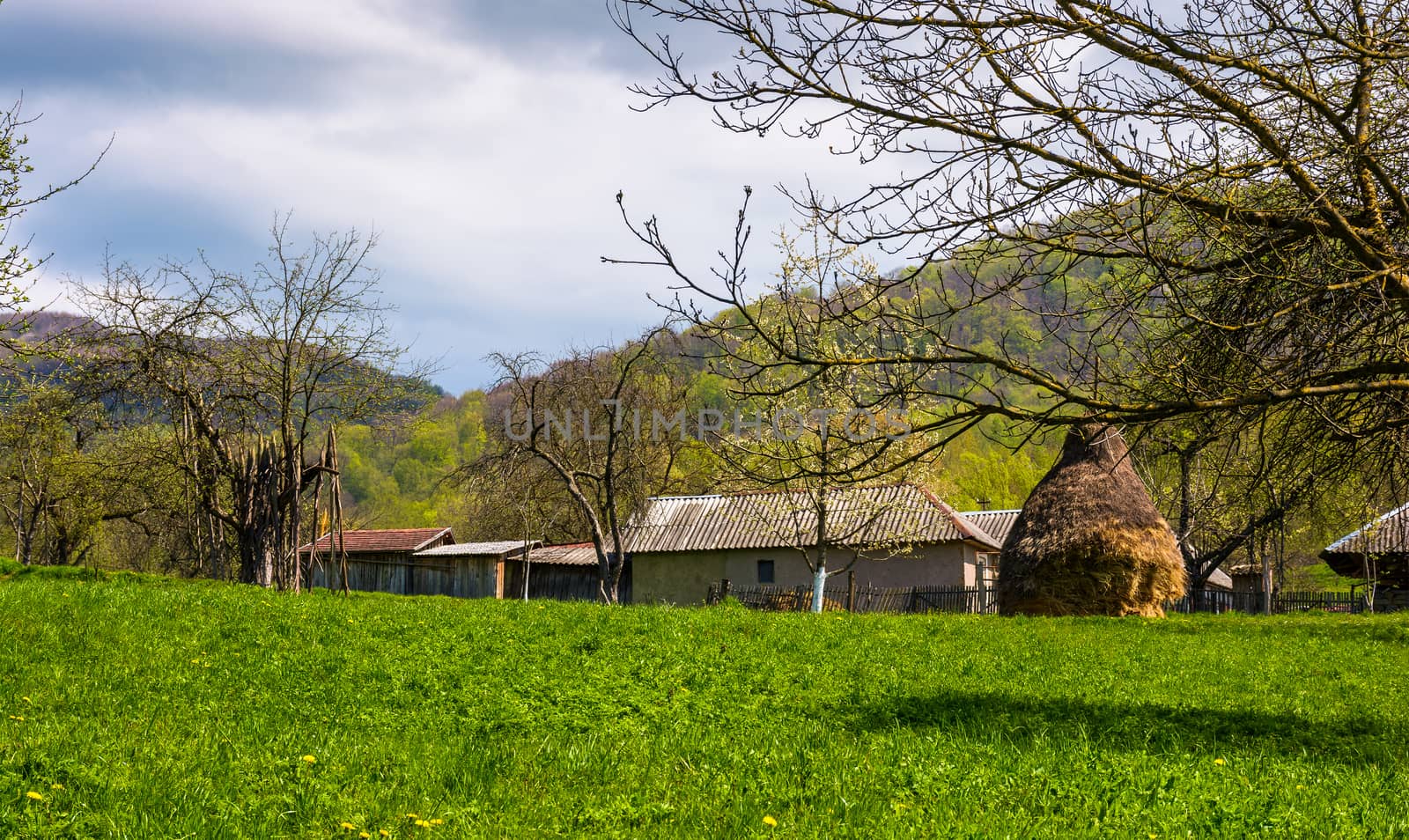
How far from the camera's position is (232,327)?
65.9 ft

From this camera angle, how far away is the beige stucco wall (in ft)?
120

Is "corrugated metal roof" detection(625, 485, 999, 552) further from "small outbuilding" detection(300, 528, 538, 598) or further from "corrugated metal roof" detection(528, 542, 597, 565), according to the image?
"small outbuilding" detection(300, 528, 538, 598)

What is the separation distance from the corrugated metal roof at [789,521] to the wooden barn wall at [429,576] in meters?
7.06

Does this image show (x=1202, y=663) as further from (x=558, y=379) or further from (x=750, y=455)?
(x=558, y=379)

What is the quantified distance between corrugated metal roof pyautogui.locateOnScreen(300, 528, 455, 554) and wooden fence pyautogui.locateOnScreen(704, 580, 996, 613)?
26071 mm

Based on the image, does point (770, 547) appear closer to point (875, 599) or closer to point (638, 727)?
point (875, 599)

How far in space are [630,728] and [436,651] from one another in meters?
3.02

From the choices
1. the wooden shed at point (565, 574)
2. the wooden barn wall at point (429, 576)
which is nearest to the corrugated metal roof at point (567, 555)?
the wooden shed at point (565, 574)

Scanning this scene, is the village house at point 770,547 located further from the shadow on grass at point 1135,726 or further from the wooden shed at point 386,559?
the shadow on grass at point 1135,726

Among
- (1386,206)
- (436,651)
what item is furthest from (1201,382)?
(436,651)

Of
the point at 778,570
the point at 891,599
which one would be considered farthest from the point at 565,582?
the point at 891,599

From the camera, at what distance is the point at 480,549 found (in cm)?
4578

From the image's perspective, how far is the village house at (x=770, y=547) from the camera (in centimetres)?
3422

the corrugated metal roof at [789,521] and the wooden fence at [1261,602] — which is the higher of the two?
the corrugated metal roof at [789,521]
